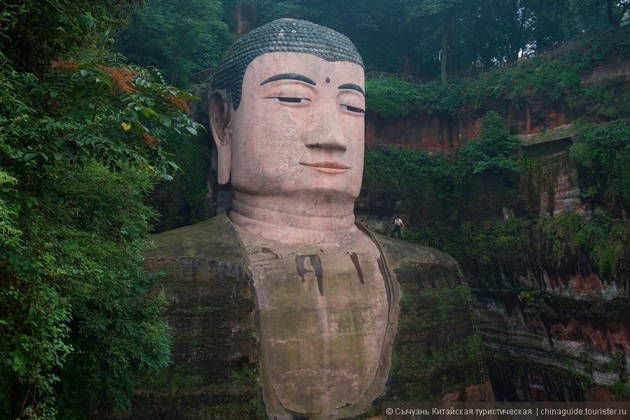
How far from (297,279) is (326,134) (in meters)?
2.09

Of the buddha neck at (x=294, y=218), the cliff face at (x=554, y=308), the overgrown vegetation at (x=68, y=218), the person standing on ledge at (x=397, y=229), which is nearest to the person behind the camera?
the overgrown vegetation at (x=68, y=218)

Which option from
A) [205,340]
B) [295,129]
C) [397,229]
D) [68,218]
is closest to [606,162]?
[397,229]

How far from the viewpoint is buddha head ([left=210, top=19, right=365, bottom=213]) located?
25.7 ft

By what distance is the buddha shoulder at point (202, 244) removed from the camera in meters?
7.14

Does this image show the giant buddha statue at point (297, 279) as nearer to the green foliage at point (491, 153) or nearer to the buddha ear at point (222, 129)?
the buddha ear at point (222, 129)

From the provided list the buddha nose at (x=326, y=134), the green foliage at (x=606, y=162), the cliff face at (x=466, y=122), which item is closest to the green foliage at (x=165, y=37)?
the cliff face at (x=466, y=122)

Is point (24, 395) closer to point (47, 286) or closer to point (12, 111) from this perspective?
point (47, 286)

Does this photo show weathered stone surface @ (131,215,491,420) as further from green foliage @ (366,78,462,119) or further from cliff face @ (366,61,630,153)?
green foliage @ (366,78,462,119)

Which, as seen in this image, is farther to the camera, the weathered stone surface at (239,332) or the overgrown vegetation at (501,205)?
the overgrown vegetation at (501,205)

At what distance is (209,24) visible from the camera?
14109mm

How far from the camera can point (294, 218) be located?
316 inches

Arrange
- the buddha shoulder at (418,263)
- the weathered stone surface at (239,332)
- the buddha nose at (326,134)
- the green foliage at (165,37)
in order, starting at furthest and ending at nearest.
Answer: the green foliage at (165,37)
the buddha shoulder at (418,263)
the buddha nose at (326,134)
the weathered stone surface at (239,332)

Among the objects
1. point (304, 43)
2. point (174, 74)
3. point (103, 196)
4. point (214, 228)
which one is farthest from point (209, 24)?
point (103, 196)

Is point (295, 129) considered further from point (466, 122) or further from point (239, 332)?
point (466, 122)
